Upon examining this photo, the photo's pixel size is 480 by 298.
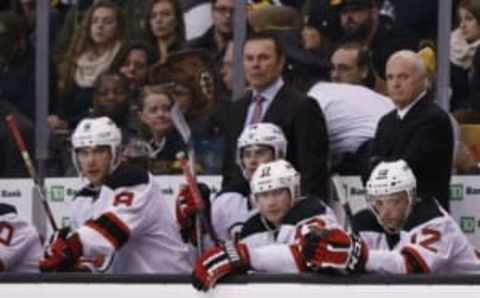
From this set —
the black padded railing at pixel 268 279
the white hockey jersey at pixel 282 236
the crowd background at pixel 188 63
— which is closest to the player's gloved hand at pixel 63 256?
the black padded railing at pixel 268 279

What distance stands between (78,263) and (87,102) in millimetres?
1697

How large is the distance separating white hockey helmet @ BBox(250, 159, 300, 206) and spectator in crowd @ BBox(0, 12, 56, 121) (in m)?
2.16

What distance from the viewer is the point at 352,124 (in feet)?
42.0

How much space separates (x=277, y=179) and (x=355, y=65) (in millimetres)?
1088

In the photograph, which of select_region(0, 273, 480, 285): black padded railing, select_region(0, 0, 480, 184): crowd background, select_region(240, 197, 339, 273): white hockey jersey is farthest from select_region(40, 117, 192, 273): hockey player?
select_region(0, 0, 480, 184): crowd background

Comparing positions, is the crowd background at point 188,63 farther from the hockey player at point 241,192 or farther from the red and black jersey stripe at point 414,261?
the red and black jersey stripe at point 414,261

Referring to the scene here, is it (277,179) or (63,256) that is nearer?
(277,179)

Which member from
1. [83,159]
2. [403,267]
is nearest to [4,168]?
[83,159]

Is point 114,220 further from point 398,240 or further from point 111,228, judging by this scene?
point 398,240

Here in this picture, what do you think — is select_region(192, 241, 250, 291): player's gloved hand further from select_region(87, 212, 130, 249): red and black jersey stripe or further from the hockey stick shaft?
the hockey stick shaft

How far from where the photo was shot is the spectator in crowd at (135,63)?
13672mm

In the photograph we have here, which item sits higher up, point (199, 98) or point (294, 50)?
point (294, 50)

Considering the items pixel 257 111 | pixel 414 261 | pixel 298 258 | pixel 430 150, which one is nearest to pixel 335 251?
pixel 298 258

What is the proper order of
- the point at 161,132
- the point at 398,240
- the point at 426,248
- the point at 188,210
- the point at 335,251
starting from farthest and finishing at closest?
1. the point at 161,132
2. the point at 188,210
3. the point at 398,240
4. the point at 426,248
5. the point at 335,251
